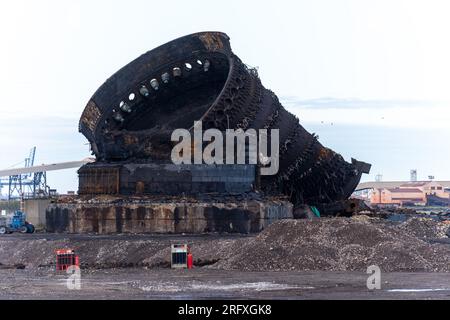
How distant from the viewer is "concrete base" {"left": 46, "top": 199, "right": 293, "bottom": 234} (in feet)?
177

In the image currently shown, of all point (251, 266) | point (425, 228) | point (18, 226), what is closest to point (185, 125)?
point (18, 226)

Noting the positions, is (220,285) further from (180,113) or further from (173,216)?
(180,113)

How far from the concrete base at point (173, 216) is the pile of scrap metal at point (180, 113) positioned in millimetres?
2052

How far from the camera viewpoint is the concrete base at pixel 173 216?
53969 millimetres

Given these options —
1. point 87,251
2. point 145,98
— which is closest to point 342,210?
point 145,98

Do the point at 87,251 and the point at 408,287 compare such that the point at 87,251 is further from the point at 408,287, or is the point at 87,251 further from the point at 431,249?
the point at 408,287

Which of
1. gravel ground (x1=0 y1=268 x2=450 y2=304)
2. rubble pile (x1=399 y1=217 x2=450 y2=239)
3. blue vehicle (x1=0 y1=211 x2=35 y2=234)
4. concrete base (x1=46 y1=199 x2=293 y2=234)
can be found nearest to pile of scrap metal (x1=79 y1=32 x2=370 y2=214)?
concrete base (x1=46 y1=199 x2=293 y2=234)

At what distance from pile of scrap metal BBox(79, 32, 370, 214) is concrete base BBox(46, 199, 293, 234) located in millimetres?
2052

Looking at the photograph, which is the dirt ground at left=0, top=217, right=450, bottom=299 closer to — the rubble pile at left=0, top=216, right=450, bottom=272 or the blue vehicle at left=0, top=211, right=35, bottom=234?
the rubble pile at left=0, top=216, right=450, bottom=272

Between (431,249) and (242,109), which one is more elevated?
(242,109)

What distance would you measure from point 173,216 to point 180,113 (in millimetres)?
9915

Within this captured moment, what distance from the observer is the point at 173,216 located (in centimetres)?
5406

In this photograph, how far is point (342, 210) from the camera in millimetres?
69938
